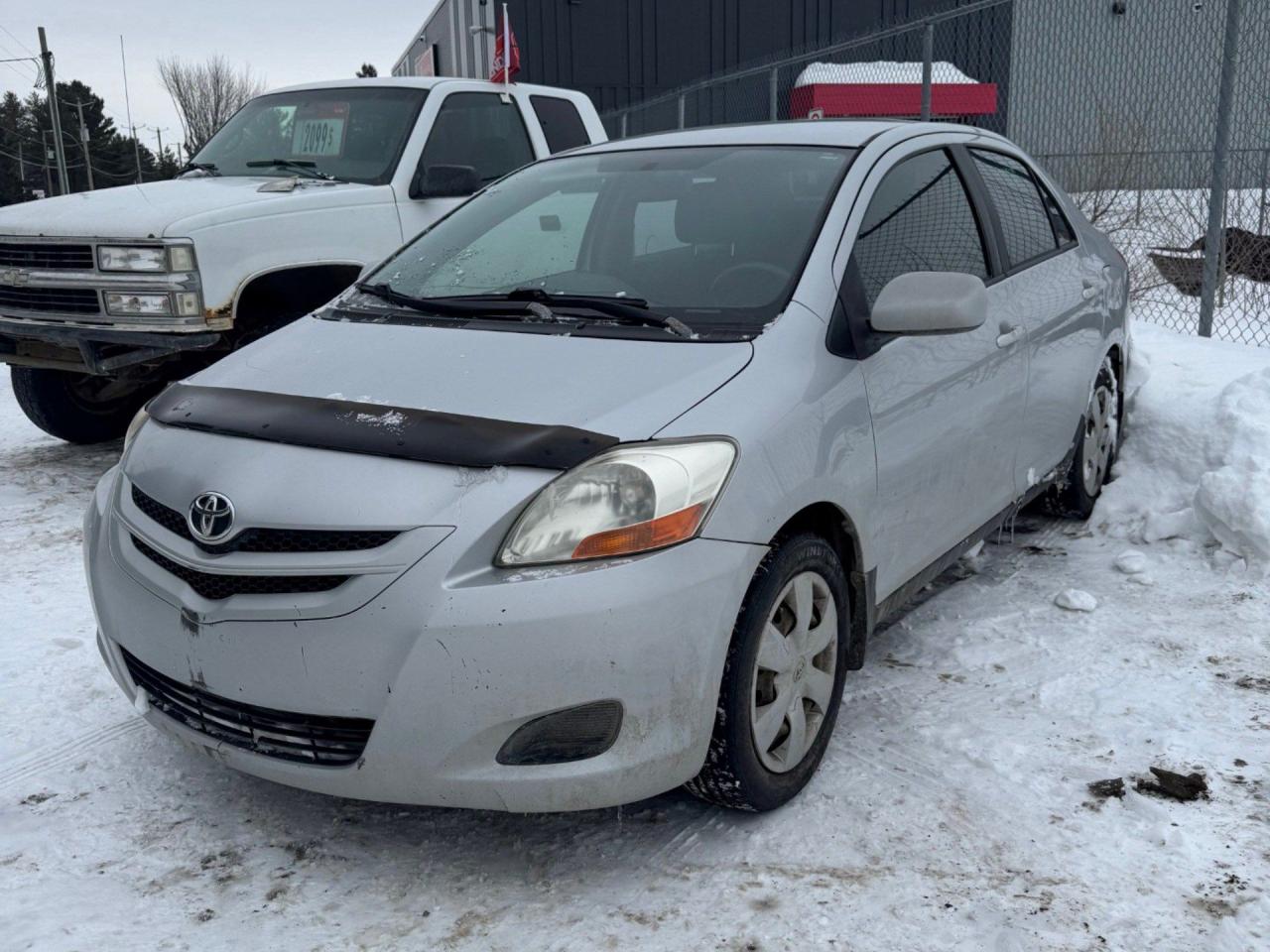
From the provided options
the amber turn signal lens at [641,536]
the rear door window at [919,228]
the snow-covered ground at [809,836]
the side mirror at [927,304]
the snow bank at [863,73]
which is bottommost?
the snow-covered ground at [809,836]

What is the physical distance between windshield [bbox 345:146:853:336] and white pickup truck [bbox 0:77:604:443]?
186 centimetres

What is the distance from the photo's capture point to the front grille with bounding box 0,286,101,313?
18.4ft

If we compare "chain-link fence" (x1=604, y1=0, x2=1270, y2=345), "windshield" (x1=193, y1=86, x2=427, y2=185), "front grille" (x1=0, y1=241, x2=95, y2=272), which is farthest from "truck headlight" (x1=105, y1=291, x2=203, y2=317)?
"chain-link fence" (x1=604, y1=0, x2=1270, y2=345)

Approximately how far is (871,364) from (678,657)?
109 cm

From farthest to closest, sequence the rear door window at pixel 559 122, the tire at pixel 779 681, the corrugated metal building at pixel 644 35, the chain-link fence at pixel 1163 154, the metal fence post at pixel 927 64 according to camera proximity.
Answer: the corrugated metal building at pixel 644 35 → the metal fence post at pixel 927 64 → the chain-link fence at pixel 1163 154 → the rear door window at pixel 559 122 → the tire at pixel 779 681

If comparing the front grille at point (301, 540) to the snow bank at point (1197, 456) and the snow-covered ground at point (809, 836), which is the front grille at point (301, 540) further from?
the snow bank at point (1197, 456)

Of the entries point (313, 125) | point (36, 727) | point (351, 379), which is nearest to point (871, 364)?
point (351, 379)

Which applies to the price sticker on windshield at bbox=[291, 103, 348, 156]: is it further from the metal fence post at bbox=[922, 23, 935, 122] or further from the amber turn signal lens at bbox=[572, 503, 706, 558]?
the amber turn signal lens at bbox=[572, 503, 706, 558]

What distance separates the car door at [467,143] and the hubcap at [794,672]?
3.96m

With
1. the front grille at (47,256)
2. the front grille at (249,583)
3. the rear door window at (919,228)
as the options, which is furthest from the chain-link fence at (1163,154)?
the front grille at (47,256)

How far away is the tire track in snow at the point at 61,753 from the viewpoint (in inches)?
121

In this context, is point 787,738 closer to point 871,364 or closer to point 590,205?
point 871,364

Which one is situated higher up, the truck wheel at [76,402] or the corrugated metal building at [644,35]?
the corrugated metal building at [644,35]

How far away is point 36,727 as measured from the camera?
333 centimetres
